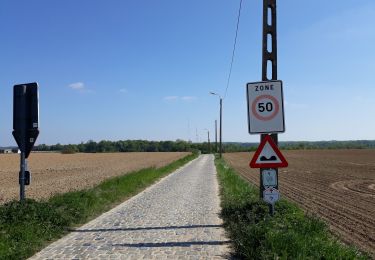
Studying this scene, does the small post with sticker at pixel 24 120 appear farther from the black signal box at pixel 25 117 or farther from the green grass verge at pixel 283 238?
the green grass verge at pixel 283 238

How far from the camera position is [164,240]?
852cm

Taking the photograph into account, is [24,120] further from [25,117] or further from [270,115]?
[270,115]

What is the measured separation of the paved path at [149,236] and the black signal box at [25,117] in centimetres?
231

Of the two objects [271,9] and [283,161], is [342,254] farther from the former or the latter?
[271,9]

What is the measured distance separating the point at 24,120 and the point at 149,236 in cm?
394

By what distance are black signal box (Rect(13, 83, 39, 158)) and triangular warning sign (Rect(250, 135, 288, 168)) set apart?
4.98m

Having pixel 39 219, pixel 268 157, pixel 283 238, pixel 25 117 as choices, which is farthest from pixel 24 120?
pixel 283 238

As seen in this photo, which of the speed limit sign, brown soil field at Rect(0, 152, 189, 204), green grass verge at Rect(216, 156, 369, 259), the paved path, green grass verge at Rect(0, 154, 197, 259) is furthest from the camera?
brown soil field at Rect(0, 152, 189, 204)

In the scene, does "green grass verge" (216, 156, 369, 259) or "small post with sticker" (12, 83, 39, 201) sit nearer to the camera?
"green grass verge" (216, 156, 369, 259)

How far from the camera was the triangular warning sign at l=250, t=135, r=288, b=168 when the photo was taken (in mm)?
8758

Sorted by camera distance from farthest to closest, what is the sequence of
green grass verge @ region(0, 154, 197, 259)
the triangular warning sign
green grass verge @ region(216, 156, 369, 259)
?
the triangular warning sign < green grass verge @ region(0, 154, 197, 259) < green grass verge @ region(216, 156, 369, 259)

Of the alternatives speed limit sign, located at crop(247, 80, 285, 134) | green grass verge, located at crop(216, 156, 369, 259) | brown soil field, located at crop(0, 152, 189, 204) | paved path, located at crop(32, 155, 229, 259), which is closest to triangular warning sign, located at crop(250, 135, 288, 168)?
speed limit sign, located at crop(247, 80, 285, 134)

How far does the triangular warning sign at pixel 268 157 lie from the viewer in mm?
8758

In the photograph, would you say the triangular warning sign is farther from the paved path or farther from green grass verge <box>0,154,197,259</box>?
green grass verge <box>0,154,197,259</box>
